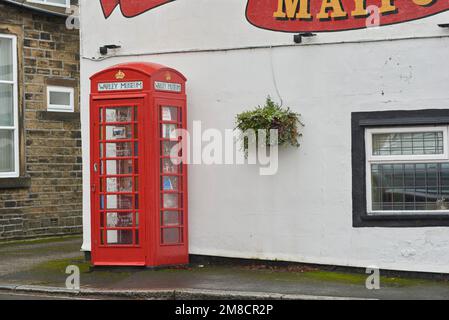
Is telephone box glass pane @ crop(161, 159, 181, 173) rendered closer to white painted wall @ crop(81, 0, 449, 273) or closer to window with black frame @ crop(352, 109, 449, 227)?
white painted wall @ crop(81, 0, 449, 273)

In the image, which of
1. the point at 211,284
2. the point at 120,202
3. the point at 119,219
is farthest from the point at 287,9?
the point at 211,284

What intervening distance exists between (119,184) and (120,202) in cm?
26

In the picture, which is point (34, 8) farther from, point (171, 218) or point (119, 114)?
point (171, 218)

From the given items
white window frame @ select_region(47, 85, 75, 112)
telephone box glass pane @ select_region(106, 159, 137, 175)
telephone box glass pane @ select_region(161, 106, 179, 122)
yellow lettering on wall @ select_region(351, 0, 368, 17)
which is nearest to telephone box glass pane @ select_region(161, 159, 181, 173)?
telephone box glass pane @ select_region(106, 159, 137, 175)

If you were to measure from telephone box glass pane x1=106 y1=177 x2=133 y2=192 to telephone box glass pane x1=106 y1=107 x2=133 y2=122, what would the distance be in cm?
86

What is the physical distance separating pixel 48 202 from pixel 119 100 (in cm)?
589

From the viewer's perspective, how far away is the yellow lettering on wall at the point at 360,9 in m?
11.1

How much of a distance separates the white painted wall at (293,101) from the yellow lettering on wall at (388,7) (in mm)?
232

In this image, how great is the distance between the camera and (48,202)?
16875 millimetres

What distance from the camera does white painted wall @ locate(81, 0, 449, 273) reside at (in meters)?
11.0

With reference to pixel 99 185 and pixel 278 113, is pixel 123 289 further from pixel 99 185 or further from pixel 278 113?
pixel 278 113

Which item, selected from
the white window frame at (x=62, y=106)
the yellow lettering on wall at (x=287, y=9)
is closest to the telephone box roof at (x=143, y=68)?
the yellow lettering on wall at (x=287, y=9)

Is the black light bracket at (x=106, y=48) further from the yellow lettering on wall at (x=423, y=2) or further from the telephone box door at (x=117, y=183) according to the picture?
the yellow lettering on wall at (x=423, y=2)

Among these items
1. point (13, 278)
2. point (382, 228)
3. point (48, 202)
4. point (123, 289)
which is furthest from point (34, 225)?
point (382, 228)
